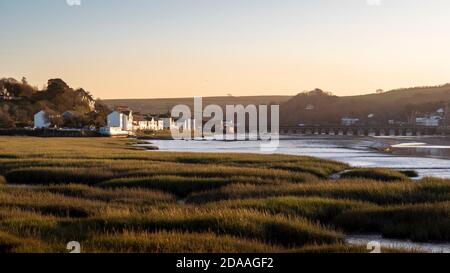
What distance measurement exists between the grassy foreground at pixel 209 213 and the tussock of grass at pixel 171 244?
0.03m

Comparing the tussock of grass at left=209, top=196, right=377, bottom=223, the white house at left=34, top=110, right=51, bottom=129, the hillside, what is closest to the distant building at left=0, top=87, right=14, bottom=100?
the hillside

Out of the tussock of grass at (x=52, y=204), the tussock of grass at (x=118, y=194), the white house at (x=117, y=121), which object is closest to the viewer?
the tussock of grass at (x=52, y=204)

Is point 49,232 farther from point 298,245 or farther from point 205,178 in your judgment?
point 205,178

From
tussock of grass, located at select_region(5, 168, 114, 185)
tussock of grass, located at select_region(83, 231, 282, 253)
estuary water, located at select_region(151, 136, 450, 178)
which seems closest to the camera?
tussock of grass, located at select_region(83, 231, 282, 253)

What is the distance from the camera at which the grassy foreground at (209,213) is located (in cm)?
1558

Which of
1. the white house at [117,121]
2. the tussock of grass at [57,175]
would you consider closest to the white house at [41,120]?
the white house at [117,121]

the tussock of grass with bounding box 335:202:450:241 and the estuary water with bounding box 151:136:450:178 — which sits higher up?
the tussock of grass with bounding box 335:202:450:241

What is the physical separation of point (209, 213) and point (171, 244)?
4844 mm

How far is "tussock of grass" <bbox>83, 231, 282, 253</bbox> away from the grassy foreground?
0.08ft

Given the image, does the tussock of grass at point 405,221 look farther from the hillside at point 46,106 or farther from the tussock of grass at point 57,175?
the hillside at point 46,106

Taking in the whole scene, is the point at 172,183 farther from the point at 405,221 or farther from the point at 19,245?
the point at 19,245

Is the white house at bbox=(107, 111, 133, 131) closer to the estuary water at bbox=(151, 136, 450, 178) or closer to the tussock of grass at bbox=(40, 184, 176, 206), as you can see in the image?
the estuary water at bbox=(151, 136, 450, 178)

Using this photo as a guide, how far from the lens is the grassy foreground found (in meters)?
15.6
